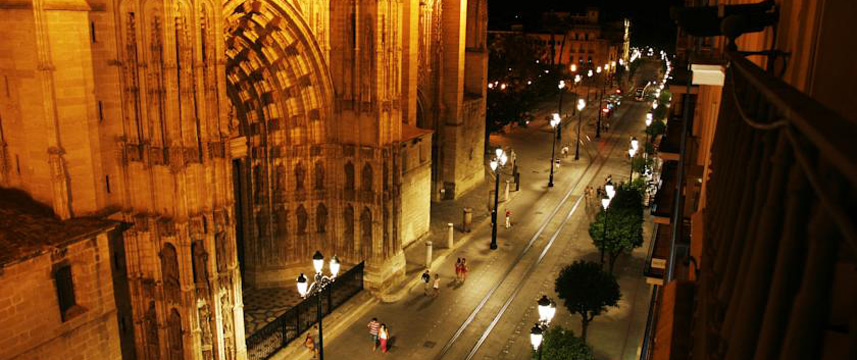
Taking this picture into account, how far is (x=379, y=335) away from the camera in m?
21.8

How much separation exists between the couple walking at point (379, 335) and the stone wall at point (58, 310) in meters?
7.76

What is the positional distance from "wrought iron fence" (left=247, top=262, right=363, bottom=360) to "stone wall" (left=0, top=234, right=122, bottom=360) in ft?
15.1

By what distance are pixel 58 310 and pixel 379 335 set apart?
9740 millimetres

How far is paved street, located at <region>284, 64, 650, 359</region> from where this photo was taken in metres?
22.2

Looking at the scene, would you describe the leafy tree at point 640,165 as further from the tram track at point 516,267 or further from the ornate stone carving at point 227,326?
the ornate stone carving at point 227,326

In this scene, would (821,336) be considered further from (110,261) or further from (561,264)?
(561,264)

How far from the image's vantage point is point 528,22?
322ft

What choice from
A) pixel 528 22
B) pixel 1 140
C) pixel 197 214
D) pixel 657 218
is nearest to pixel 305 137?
pixel 197 214

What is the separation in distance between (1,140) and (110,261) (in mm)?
3466

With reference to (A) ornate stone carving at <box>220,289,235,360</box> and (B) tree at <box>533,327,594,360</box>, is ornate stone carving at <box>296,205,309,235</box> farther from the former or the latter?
(B) tree at <box>533,327,594,360</box>

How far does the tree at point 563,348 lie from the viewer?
1767cm

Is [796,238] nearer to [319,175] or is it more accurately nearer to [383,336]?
[383,336]

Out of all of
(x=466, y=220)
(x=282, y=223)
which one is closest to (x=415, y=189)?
(x=466, y=220)

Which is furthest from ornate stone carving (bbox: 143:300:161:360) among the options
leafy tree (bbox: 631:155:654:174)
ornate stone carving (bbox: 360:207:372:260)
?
leafy tree (bbox: 631:155:654:174)
